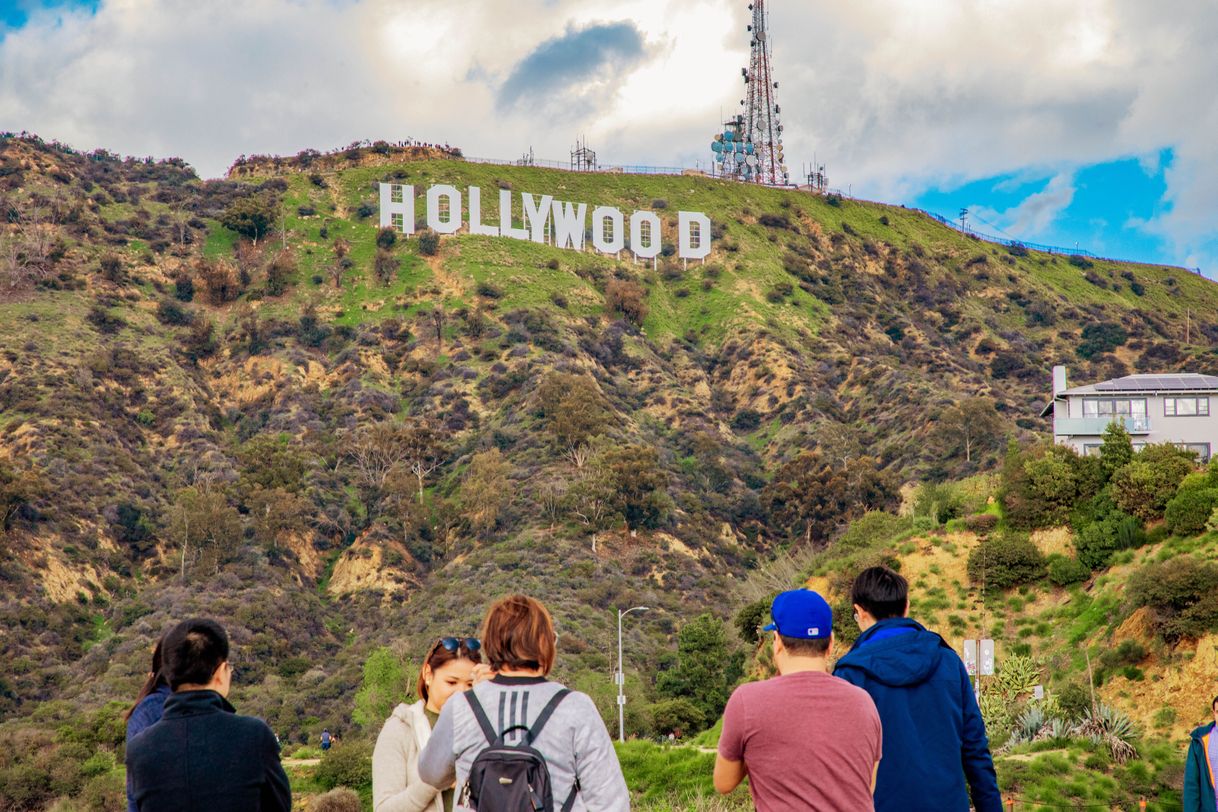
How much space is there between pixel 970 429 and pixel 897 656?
78.2m

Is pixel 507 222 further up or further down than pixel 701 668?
further up

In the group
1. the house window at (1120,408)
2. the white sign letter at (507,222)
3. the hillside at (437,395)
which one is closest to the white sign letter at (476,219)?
the white sign letter at (507,222)

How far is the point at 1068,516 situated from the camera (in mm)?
47812

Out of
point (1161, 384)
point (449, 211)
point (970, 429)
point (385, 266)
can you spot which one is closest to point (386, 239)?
point (385, 266)

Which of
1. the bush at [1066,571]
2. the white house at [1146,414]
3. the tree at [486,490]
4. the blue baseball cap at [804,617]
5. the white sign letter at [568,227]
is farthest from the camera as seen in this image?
the white sign letter at [568,227]

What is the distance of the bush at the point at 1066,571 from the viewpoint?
45.4 meters

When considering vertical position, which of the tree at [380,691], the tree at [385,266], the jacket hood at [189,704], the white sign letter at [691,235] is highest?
the white sign letter at [691,235]

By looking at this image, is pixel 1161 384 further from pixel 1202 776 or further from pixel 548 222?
A: pixel 548 222

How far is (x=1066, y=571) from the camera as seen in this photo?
45625 millimetres

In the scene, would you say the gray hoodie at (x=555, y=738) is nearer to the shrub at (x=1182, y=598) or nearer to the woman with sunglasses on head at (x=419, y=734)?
the woman with sunglasses on head at (x=419, y=734)

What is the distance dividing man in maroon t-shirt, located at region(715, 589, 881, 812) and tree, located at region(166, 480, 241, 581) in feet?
224

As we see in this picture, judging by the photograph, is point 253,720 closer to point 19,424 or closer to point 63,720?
point 63,720

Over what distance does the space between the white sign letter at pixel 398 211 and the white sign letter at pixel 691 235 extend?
25549mm

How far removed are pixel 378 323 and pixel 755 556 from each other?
3790 cm
